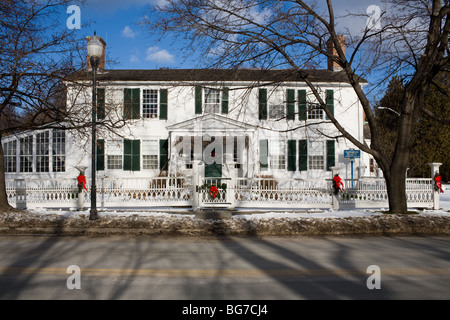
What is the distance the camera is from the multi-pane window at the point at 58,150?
21.0 meters

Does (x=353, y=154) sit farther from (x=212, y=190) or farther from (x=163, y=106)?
(x=163, y=106)

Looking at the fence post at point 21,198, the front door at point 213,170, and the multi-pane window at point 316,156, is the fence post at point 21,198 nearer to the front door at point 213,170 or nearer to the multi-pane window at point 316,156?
the front door at point 213,170

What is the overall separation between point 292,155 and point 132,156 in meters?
9.23

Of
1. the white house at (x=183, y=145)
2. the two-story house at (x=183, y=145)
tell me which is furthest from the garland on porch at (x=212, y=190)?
the white house at (x=183, y=145)

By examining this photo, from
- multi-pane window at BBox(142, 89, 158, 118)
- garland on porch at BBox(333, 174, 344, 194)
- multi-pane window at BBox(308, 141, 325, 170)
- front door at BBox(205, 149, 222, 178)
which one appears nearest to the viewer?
garland on porch at BBox(333, 174, 344, 194)

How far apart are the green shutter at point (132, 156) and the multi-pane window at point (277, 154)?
7633mm

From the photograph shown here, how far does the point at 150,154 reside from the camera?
69.4ft

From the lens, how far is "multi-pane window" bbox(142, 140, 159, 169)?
2102cm

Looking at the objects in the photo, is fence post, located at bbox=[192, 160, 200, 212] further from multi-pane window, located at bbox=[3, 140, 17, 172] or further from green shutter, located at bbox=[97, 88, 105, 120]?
multi-pane window, located at bbox=[3, 140, 17, 172]

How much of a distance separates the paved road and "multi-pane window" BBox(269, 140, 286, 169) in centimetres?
1247

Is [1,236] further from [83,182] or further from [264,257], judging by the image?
[264,257]

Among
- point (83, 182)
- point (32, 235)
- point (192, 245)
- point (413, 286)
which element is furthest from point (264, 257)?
point (83, 182)

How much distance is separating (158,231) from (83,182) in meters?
5.22

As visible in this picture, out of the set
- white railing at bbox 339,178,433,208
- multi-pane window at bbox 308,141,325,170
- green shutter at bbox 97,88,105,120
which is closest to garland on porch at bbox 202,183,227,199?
green shutter at bbox 97,88,105,120
